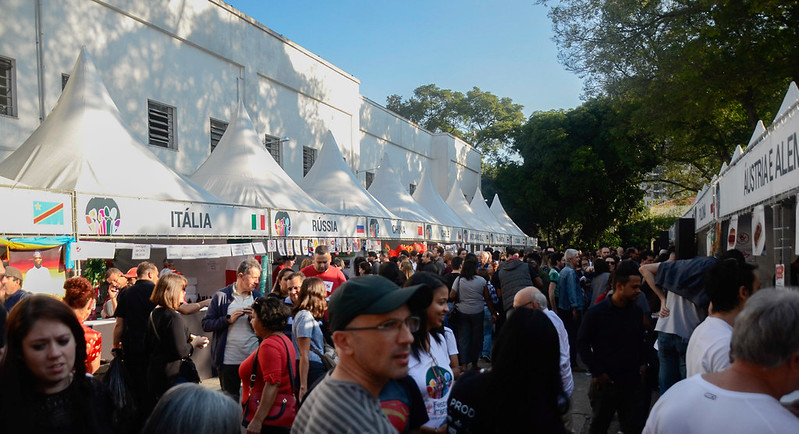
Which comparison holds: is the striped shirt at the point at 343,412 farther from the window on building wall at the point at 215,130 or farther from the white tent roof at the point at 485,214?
the white tent roof at the point at 485,214

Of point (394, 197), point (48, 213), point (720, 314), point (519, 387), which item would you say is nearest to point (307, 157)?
point (394, 197)

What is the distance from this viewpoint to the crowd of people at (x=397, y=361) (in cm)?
181

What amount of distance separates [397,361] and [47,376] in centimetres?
150

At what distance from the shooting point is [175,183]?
372 inches

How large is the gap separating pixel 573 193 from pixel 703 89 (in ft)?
70.9

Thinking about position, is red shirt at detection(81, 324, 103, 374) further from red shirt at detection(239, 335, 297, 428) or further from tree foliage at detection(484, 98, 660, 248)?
tree foliage at detection(484, 98, 660, 248)

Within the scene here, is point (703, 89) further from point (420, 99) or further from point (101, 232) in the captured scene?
point (420, 99)

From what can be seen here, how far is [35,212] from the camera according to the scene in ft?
21.9

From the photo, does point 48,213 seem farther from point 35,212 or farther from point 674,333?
point 674,333

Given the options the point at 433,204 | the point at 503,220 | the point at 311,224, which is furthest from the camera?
the point at 503,220

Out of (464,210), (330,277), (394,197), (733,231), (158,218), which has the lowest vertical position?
(330,277)

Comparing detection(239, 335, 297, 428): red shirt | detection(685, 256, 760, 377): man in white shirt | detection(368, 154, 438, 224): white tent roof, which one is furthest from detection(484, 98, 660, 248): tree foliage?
detection(239, 335, 297, 428): red shirt

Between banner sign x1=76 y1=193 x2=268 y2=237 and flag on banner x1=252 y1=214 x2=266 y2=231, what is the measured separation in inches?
0.8

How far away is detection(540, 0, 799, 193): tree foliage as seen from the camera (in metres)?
12.8
